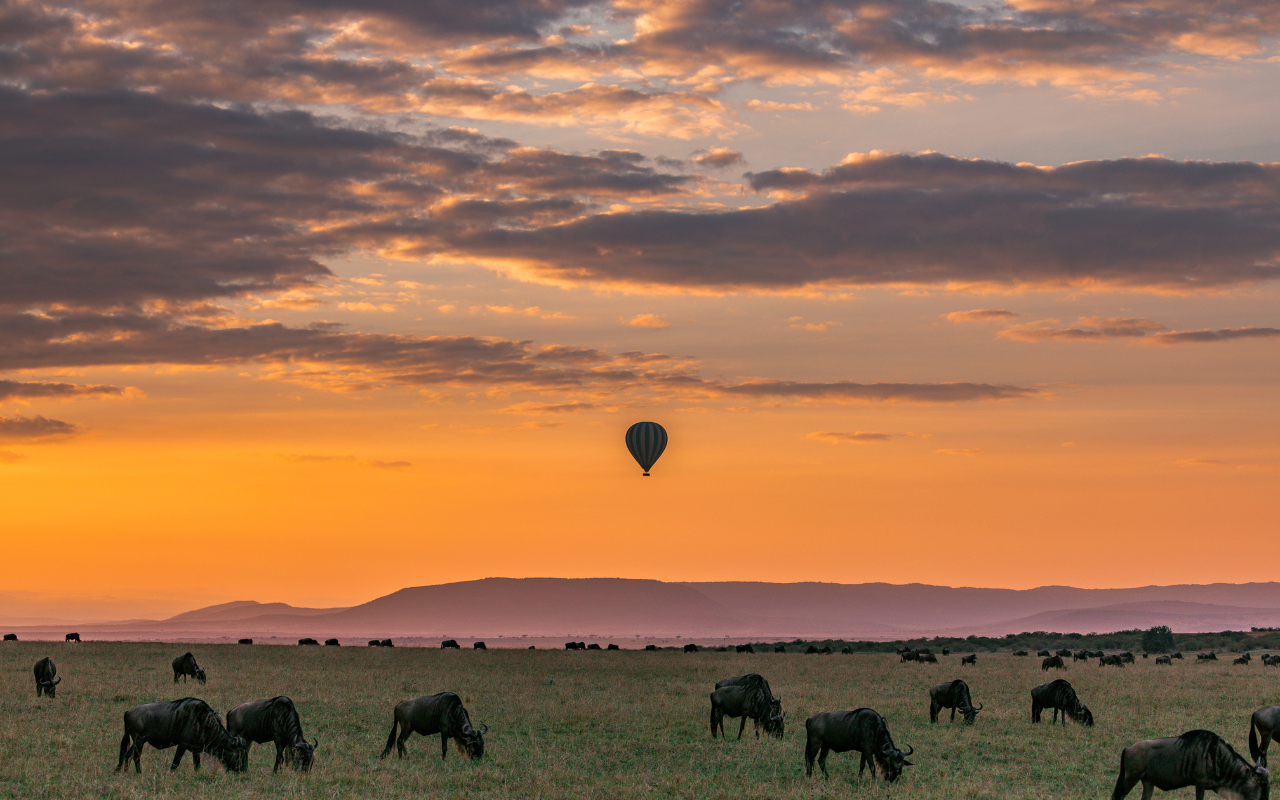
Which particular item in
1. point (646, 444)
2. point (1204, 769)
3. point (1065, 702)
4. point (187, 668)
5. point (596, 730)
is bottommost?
point (596, 730)

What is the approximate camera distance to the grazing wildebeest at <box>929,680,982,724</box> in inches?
1240

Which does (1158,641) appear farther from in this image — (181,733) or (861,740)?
(181,733)

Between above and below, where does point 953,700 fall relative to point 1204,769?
below

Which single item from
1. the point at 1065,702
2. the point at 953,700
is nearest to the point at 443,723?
the point at 953,700

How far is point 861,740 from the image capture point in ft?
72.5

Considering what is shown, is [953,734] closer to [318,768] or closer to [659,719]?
[659,719]

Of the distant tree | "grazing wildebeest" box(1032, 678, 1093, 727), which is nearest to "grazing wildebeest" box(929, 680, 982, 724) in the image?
"grazing wildebeest" box(1032, 678, 1093, 727)

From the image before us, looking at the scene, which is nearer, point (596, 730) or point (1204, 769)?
point (1204, 769)

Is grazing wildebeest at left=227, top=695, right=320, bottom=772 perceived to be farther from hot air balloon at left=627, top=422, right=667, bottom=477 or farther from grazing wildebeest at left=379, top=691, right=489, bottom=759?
hot air balloon at left=627, top=422, right=667, bottom=477

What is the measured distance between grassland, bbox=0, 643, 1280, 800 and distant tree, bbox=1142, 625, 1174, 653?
37.2 metres

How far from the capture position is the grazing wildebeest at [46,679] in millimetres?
36031

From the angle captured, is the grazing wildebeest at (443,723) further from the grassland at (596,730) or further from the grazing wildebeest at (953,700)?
the grazing wildebeest at (953,700)

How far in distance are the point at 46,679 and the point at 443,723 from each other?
20150 mm

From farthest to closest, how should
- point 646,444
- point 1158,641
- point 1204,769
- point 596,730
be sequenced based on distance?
point 1158,641, point 646,444, point 596,730, point 1204,769
